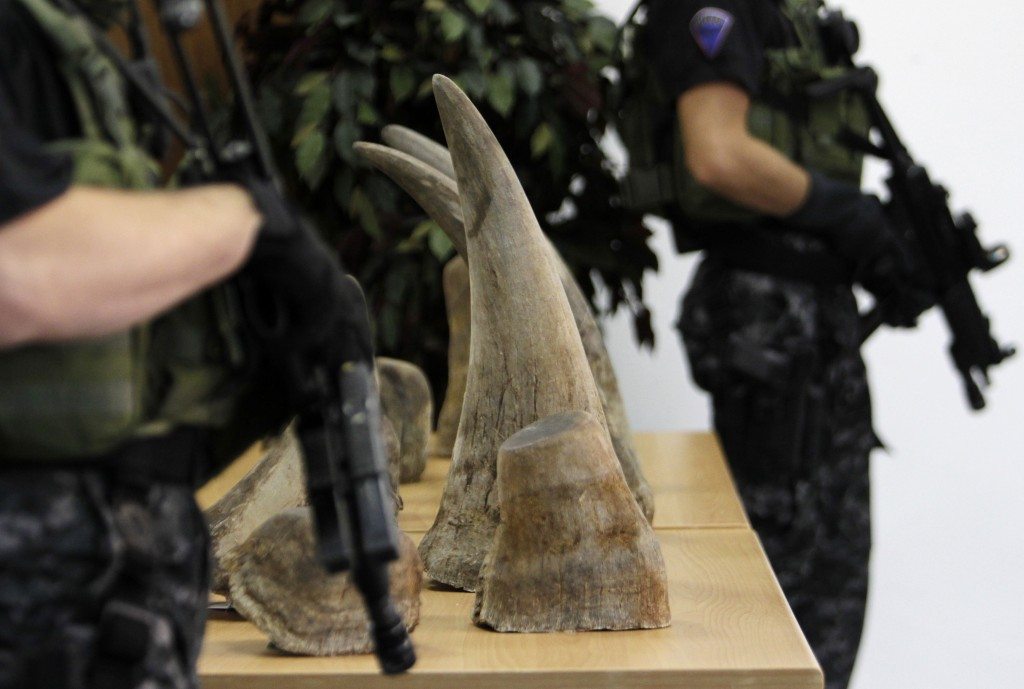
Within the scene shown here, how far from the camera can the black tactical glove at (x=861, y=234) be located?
76.7 inches

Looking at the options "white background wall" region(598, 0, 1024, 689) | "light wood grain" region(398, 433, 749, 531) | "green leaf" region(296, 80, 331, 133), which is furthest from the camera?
"white background wall" region(598, 0, 1024, 689)

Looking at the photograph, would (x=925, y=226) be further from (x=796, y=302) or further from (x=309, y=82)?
(x=309, y=82)

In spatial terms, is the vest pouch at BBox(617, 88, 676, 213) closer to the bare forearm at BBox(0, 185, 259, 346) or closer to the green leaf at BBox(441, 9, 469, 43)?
the green leaf at BBox(441, 9, 469, 43)

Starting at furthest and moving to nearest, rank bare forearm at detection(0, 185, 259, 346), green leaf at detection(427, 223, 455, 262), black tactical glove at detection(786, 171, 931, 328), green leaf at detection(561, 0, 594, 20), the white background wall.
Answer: the white background wall < green leaf at detection(561, 0, 594, 20) < green leaf at detection(427, 223, 455, 262) < black tactical glove at detection(786, 171, 931, 328) < bare forearm at detection(0, 185, 259, 346)

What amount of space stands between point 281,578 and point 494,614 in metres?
0.19

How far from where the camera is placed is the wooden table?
1079mm

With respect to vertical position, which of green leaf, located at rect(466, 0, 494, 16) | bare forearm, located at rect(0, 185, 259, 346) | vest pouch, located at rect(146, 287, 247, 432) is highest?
bare forearm, located at rect(0, 185, 259, 346)

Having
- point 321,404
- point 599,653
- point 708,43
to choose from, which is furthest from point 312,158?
point 321,404

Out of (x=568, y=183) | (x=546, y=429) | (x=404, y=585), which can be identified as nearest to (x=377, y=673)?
(x=404, y=585)

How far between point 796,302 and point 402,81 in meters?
0.92

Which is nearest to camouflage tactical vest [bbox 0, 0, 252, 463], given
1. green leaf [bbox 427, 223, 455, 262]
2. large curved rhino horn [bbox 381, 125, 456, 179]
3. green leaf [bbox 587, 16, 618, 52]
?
large curved rhino horn [bbox 381, 125, 456, 179]

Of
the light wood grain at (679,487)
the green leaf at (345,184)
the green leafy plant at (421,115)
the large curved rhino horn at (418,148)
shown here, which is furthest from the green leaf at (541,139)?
the large curved rhino horn at (418,148)

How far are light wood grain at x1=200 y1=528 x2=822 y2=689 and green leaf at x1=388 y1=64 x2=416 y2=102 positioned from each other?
4.54 ft

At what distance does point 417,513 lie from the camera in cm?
174
